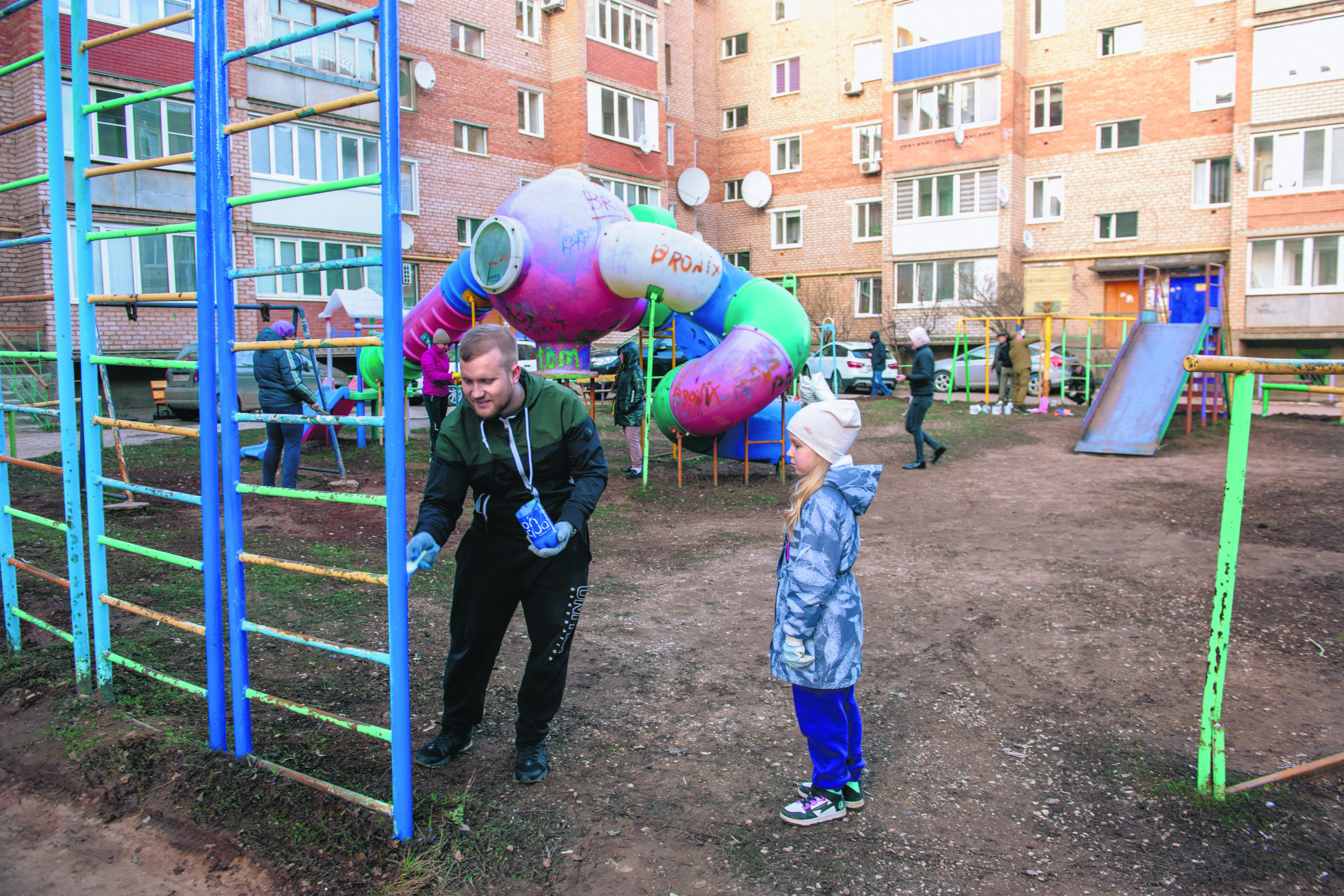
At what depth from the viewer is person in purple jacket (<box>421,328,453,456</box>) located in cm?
1021

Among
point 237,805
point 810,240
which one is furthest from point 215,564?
point 810,240

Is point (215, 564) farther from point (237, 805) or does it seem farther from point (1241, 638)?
point (1241, 638)

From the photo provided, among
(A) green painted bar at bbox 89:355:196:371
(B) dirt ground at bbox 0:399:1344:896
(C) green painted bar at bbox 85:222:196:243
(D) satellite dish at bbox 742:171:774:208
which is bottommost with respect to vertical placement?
(B) dirt ground at bbox 0:399:1344:896

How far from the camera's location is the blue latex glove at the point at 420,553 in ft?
9.34

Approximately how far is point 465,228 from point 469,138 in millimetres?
2770

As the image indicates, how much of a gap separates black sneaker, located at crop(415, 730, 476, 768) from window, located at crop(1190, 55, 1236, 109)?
104ft

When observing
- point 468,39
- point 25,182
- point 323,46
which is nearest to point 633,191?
point 468,39

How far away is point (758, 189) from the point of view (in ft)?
117

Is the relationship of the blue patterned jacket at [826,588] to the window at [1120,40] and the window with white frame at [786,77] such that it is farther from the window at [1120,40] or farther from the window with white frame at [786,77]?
the window with white frame at [786,77]

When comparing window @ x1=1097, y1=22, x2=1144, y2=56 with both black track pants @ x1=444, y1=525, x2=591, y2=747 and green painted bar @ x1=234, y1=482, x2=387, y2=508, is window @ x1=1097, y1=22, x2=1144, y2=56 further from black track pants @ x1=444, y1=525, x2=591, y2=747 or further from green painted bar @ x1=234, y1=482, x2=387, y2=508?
green painted bar @ x1=234, y1=482, x2=387, y2=508

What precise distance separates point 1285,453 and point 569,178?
1046 centimetres

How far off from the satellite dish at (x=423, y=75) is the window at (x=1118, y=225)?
21.6 m

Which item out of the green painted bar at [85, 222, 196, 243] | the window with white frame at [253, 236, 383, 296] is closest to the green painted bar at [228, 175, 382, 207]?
the green painted bar at [85, 222, 196, 243]

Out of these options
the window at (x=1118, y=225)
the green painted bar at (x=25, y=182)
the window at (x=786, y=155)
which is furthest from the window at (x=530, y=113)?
the green painted bar at (x=25, y=182)
